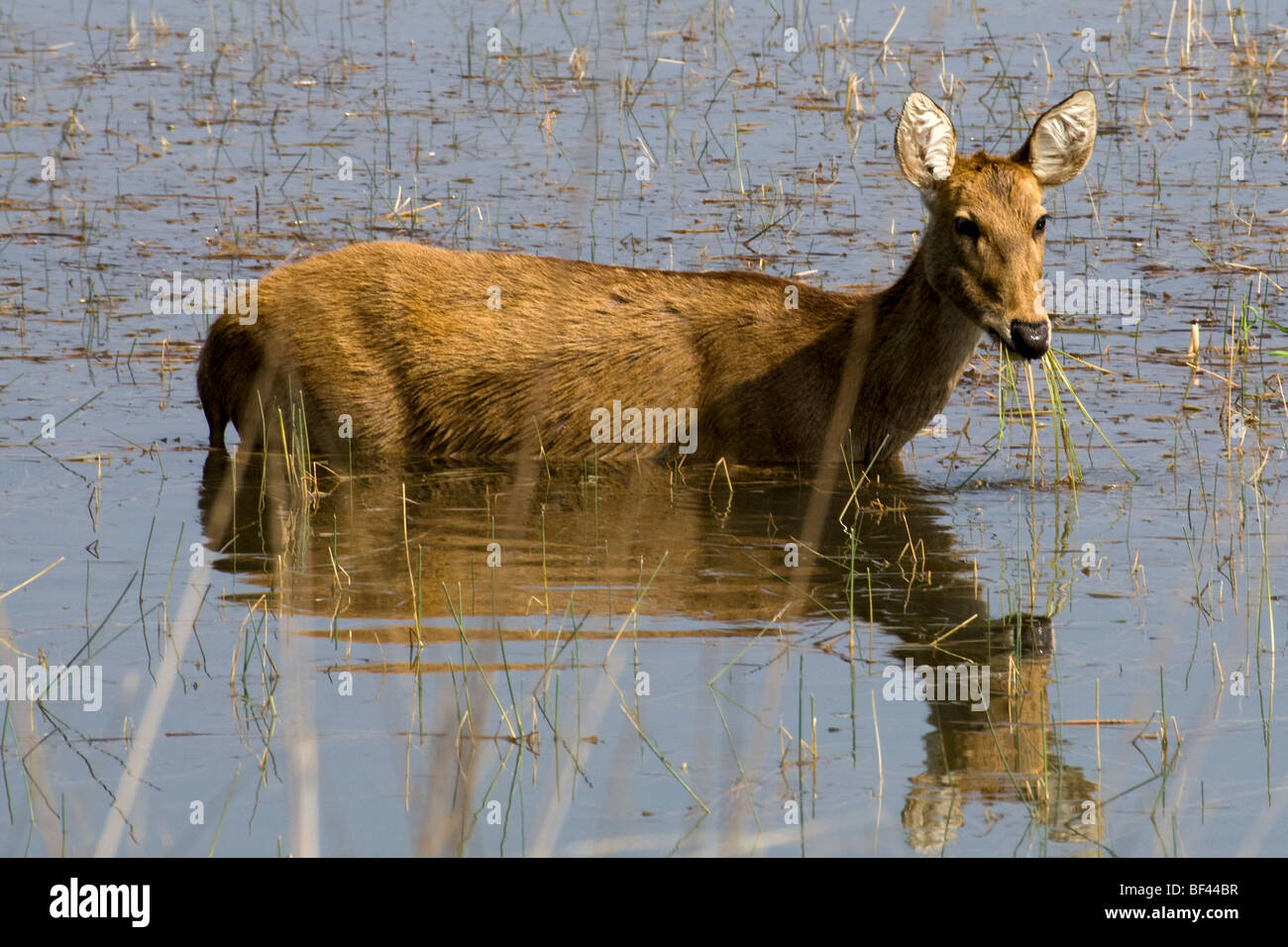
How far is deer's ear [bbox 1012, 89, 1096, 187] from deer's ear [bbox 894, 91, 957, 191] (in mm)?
314

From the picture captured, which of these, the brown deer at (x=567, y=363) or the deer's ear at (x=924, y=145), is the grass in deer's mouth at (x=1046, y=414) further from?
the deer's ear at (x=924, y=145)

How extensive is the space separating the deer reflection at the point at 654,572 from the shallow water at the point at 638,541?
2 cm

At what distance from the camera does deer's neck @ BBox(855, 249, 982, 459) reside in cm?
908

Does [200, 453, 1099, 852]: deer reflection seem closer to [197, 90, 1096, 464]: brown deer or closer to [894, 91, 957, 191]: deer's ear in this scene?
[197, 90, 1096, 464]: brown deer

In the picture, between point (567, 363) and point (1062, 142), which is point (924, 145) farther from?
point (567, 363)

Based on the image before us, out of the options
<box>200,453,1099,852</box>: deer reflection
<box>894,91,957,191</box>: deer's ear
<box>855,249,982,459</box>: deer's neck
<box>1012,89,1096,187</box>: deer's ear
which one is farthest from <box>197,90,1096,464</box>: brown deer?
<box>1012,89,1096,187</box>: deer's ear

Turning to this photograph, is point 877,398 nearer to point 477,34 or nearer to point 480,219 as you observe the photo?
point 480,219

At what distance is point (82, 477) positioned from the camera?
898 cm

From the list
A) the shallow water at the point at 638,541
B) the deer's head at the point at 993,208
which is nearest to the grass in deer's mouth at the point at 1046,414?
the shallow water at the point at 638,541

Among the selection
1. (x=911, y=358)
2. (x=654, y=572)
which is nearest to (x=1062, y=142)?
(x=911, y=358)

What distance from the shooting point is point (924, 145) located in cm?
882

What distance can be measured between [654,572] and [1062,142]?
271 cm

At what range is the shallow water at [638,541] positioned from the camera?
5566 millimetres

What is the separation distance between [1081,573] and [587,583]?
1.80 m
